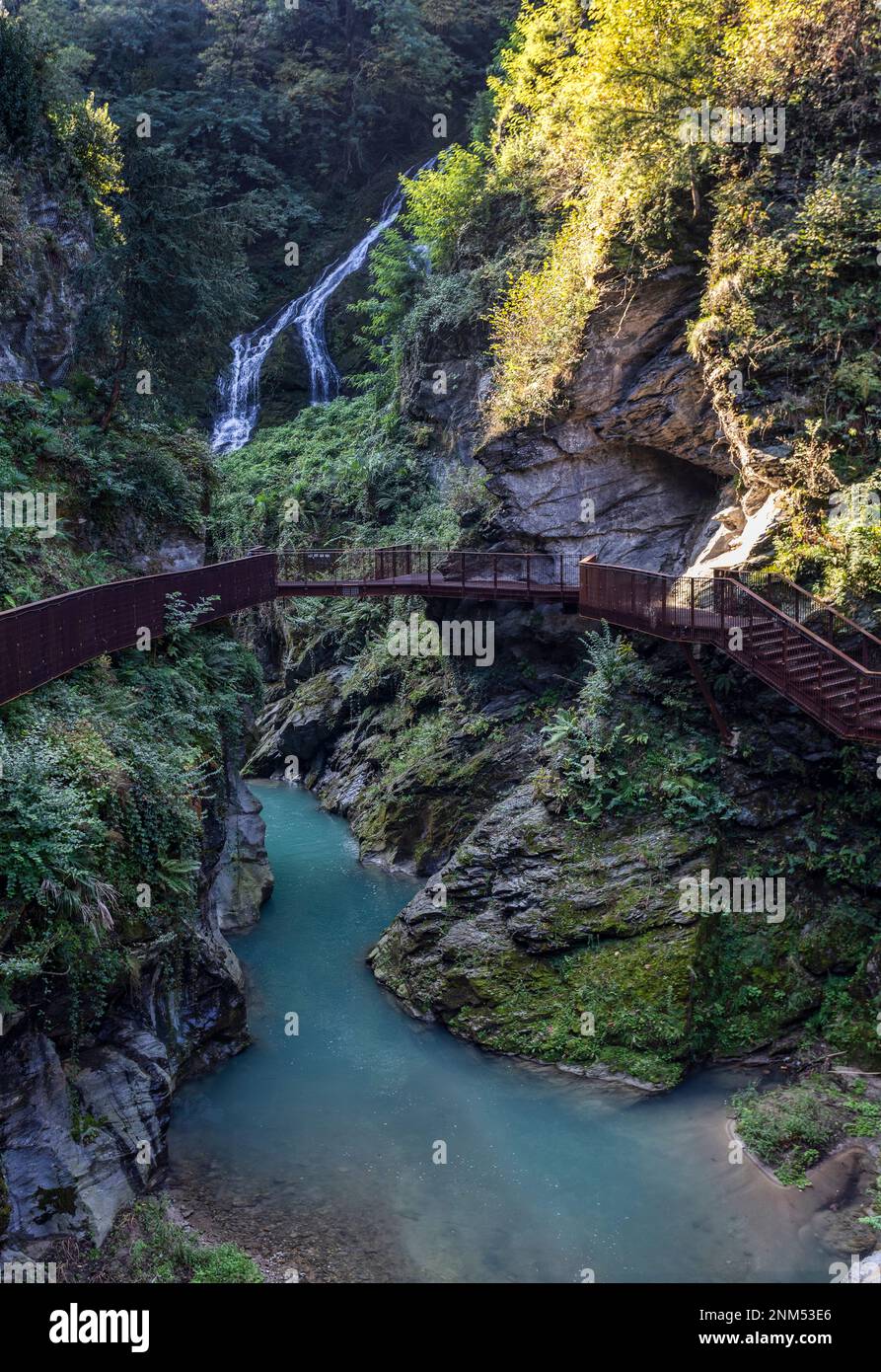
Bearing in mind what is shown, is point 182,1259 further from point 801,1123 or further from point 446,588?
point 446,588

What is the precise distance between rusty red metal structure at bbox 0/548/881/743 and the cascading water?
67.5 ft

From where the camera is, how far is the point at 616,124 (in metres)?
18.5

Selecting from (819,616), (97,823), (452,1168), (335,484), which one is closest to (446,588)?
(819,616)

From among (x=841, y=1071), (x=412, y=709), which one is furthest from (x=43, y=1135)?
(x=412, y=709)

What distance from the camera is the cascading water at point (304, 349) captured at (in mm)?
39000

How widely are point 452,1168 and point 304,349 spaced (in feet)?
117

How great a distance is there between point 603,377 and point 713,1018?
1265cm

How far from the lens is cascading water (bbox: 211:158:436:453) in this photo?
3900 cm

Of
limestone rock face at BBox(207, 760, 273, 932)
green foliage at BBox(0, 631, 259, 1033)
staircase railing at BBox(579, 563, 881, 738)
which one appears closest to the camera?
green foliage at BBox(0, 631, 259, 1033)

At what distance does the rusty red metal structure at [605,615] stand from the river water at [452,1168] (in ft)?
20.2

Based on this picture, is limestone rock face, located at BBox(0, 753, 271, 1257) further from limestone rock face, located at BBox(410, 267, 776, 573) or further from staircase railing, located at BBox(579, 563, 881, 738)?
limestone rock face, located at BBox(410, 267, 776, 573)

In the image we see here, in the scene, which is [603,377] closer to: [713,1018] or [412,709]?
[412,709]

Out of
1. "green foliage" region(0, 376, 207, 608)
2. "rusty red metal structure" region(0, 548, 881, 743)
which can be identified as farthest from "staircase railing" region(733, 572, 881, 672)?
"green foliage" region(0, 376, 207, 608)

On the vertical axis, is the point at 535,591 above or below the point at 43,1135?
above
